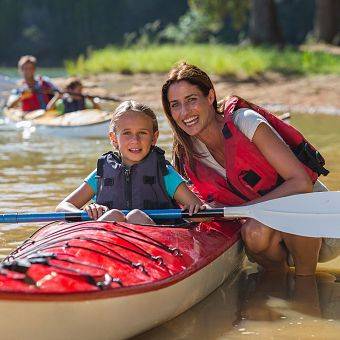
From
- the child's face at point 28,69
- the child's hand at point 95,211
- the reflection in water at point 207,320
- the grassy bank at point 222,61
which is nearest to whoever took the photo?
the reflection in water at point 207,320

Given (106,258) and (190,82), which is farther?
(190,82)

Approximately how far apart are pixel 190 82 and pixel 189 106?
12 centimetres

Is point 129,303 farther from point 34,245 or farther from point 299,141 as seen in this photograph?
point 299,141

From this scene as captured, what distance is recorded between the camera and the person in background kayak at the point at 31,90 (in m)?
12.5

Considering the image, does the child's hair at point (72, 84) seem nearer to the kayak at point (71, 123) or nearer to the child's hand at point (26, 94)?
the kayak at point (71, 123)

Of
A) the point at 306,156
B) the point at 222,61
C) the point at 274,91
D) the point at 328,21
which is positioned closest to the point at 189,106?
the point at 306,156

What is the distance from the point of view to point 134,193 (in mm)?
4363

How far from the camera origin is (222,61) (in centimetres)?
1814

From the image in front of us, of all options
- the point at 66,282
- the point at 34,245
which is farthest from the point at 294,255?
the point at 66,282

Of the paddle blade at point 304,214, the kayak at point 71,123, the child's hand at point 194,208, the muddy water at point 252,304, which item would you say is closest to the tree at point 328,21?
the kayak at point 71,123

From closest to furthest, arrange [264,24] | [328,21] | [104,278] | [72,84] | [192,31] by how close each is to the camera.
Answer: [104,278] < [72,84] < [264,24] < [328,21] < [192,31]

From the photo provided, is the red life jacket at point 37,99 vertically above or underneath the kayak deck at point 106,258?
underneath

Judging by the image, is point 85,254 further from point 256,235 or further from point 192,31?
point 192,31

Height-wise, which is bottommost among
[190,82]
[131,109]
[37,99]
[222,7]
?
[37,99]
